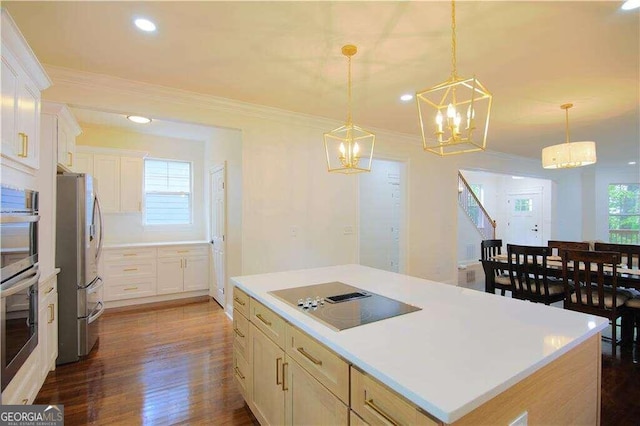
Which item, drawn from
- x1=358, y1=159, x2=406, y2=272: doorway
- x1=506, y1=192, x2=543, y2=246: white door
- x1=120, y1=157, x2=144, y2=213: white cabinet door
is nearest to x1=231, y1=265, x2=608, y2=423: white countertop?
x1=358, y1=159, x2=406, y2=272: doorway

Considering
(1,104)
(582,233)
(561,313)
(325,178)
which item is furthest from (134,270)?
(582,233)

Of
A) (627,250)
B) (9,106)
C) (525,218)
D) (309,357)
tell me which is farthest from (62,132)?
(525,218)

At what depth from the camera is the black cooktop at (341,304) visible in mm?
1444

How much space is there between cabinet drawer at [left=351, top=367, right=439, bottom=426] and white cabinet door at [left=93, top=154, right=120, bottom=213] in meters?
4.88

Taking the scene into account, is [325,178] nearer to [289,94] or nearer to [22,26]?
[289,94]

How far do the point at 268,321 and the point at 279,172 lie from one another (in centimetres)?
235

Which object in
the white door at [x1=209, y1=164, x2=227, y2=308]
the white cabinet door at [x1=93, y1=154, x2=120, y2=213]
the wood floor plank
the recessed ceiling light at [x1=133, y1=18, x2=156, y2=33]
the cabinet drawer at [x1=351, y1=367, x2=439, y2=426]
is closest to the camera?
the cabinet drawer at [x1=351, y1=367, x2=439, y2=426]

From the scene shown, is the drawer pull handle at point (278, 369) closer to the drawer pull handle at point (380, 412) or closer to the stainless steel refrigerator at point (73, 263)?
the drawer pull handle at point (380, 412)

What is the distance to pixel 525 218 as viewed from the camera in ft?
28.9

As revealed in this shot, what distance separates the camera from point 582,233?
794cm

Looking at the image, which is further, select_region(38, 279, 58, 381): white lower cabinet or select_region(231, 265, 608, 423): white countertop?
select_region(38, 279, 58, 381): white lower cabinet

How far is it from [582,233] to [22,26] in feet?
34.8

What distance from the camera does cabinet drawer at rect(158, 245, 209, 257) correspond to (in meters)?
4.73

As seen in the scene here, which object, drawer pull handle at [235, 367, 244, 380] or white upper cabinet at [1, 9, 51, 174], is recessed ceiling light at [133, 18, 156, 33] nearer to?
white upper cabinet at [1, 9, 51, 174]
